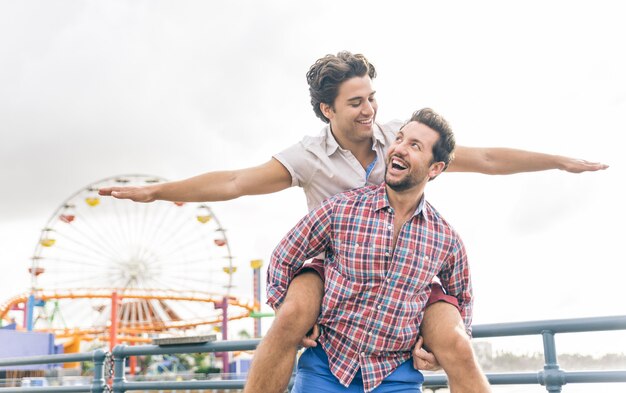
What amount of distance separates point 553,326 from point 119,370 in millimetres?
2391

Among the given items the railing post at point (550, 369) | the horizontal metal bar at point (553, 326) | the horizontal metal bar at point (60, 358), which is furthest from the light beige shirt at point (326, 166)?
the horizontal metal bar at point (60, 358)

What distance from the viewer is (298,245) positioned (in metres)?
2.37

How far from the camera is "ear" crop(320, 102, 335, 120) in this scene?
264 centimetres

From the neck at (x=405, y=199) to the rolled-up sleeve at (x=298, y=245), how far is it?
20 cm

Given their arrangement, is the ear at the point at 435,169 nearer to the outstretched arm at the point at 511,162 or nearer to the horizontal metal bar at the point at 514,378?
the outstretched arm at the point at 511,162

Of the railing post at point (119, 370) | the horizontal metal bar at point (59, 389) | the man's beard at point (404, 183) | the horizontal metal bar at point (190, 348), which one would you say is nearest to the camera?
the man's beard at point (404, 183)

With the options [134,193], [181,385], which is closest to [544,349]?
[134,193]

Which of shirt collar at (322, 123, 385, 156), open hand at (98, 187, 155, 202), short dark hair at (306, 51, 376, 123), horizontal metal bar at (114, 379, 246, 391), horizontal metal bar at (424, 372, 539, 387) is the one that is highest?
short dark hair at (306, 51, 376, 123)

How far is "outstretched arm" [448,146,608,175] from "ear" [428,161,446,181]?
35 cm

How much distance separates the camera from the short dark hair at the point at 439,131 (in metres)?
2.35

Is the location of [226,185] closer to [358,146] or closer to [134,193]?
[134,193]

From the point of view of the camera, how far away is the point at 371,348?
7.54 ft

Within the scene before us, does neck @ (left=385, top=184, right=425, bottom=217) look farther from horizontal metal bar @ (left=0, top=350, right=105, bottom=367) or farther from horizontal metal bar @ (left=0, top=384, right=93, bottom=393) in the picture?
horizontal metal bar @ (left=0, top=384, right=93, bottom=393)

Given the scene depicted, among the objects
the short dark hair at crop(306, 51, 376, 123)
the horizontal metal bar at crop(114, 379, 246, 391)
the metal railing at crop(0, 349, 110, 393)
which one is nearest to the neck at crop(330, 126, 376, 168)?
the short dark hair at crop(306, 51, 376, 123)
